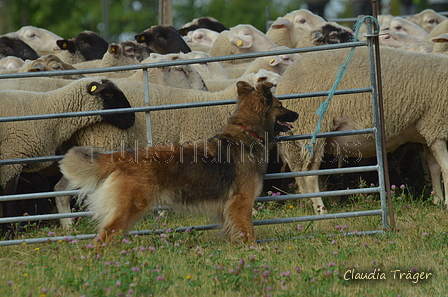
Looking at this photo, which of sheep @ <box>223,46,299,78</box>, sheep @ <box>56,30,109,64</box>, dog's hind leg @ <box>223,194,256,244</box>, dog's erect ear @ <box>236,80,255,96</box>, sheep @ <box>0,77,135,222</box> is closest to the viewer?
dog's hind leg @ <box>223,194,256,244</box>

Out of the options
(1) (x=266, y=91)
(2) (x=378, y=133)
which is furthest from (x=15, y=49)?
(2) (x=378, y=133)

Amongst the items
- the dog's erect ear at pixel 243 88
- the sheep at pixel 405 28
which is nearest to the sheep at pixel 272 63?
the dog's erect ear at pixel 243 88

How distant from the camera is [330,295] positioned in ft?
12.4

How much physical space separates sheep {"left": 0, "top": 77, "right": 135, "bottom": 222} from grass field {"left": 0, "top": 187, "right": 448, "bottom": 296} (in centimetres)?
94

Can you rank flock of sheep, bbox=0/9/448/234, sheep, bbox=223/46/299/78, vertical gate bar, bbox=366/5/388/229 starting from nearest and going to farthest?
vertical gate bar, bbox=366/5/388/229 < flock of sheep, bbox=0/9/448/234 < sheep, bbox=223/46/299/78

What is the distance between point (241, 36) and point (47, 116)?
7099mm

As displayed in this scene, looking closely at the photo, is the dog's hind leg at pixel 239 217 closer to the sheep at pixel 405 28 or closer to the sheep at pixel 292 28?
the sheep at pixel 292 28

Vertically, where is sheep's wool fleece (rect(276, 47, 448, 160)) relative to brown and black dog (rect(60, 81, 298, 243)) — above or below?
above

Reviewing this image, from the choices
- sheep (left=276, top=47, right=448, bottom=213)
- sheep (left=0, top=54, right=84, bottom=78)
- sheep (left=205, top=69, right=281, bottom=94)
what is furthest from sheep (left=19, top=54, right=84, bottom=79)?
sheep (left=276, top=47, right=448, bottom=213)

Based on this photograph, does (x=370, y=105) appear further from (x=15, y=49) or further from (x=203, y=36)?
(x=203, y=36)

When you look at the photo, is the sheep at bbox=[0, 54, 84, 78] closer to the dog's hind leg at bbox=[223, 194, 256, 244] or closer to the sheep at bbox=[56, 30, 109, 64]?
the sheep at bbox=[56, 30, 109, 64]

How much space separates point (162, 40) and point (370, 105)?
544cm

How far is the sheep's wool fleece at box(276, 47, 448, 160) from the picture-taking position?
6.60m

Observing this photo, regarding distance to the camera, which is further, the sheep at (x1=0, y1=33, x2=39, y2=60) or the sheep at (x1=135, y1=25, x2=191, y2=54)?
the sheep at (x1=0, y1=33, x2=39, y2=60)
